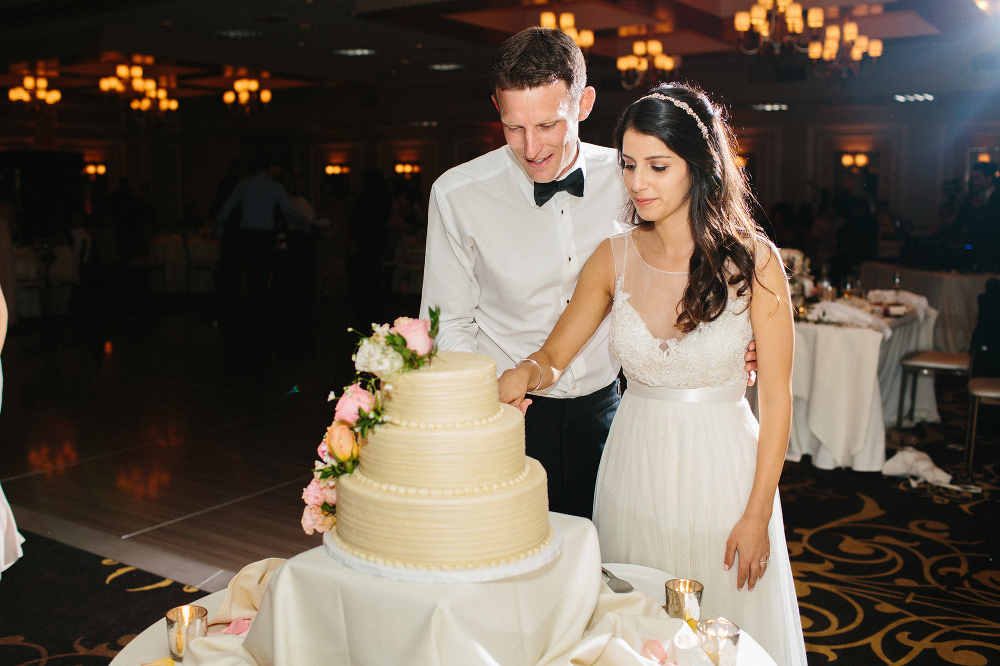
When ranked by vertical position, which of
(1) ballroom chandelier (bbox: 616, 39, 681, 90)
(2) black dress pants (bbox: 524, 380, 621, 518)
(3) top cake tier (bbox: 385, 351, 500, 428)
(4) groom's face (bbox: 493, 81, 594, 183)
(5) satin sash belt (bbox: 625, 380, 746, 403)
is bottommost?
(2) black dress pants (bbox: 524, 380, 621, 518)

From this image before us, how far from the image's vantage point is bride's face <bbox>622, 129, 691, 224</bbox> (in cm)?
194

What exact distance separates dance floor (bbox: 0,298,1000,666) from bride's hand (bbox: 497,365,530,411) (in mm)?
1880

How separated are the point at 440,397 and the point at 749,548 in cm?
91

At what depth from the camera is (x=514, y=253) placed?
2398mm

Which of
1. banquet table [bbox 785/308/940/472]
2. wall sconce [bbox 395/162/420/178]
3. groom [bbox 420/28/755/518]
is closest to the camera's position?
groom [bbox 420/28/755/518]

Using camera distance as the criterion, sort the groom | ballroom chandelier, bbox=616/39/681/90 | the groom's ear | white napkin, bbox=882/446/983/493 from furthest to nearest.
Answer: ballroom chandelier, bbox=616/39/681/90, white napkin, bbox=882/446/983/493, the groom, the groom's ear

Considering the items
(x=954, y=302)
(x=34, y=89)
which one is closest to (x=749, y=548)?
(x=954, y=302)

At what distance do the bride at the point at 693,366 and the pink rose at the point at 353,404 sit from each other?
1.72 ft

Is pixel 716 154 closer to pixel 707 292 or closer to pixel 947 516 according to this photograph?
pixel 707 292

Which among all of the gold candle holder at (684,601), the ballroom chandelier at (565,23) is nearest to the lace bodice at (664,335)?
the gold candle holder at (684,601)

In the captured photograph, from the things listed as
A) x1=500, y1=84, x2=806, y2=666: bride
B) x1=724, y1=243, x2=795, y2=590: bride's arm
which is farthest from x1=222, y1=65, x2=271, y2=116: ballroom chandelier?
x1=724, y1=243, x2=795, y2=590: bride's arm

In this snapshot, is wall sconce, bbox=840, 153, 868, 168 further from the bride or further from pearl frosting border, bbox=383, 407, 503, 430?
pearl frosting border, bbox=383, 407, 503, 430

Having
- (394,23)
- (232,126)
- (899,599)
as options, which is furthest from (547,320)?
(232,126)

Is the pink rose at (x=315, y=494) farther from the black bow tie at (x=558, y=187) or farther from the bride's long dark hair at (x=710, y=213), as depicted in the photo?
the black bow tie at (x=558, y=187)
